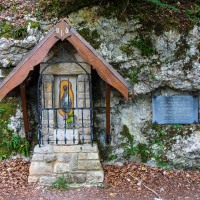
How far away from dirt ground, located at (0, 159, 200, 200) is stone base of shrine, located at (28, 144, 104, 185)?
0.49ft

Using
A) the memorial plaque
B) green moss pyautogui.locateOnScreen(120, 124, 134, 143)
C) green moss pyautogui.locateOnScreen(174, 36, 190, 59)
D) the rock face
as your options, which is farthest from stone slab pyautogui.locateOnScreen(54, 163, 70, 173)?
green moss pyautogui.locateOnScreen(174, 36, 190, 59)

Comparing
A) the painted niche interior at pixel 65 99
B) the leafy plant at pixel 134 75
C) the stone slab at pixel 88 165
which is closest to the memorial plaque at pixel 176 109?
the leafy plant at pixel 134 75

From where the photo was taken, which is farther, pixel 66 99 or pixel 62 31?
pixel 66 99

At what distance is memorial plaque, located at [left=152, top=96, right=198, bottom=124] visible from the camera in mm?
5988

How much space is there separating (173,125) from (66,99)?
6.99 ft

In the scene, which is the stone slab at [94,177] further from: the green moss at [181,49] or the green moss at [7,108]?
the green moss at [181,49]

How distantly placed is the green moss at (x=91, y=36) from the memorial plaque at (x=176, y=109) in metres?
1.55

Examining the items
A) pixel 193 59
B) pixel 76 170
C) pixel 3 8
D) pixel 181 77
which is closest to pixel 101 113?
pixel 76 170

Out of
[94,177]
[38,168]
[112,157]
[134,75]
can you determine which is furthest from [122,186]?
[134,75]

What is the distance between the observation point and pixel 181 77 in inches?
232

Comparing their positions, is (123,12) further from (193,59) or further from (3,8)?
(3,8)

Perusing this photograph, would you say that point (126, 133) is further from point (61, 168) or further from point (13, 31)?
point (13, 31)

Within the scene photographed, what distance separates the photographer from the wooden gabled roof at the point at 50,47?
4695 millimetres

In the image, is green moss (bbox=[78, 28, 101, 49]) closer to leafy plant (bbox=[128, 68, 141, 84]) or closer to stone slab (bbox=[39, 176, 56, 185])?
leafy plant (bbox=[128, 68, 141, 84])
